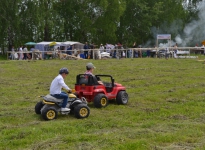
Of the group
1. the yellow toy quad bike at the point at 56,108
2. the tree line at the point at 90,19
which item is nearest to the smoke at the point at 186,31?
the tree line at the point at 90,19

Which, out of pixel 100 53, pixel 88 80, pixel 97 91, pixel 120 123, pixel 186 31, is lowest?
pixel 120 123

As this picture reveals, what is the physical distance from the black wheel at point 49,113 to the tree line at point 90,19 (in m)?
35.6

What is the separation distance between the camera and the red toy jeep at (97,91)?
11.1 m

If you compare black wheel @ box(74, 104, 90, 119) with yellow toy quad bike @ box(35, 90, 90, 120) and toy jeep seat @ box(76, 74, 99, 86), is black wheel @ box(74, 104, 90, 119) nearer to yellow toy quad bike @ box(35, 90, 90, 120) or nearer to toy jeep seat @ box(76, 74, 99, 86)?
yellow toy quad bike @ box(35, 90, 90, 120)

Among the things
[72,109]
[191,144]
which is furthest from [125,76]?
[191,144]

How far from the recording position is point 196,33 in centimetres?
5228

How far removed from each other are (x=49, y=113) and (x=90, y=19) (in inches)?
1635

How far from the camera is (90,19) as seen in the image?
165 ft

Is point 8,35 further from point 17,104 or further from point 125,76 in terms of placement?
point 17,104

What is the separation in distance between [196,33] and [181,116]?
145 ft

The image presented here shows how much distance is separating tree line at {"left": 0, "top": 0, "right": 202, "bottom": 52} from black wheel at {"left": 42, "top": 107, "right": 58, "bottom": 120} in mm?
35649

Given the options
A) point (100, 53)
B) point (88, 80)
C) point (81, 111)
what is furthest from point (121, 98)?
point (100, 53)

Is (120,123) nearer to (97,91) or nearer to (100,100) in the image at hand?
(100,100)

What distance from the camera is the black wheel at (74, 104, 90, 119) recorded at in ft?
31.5
